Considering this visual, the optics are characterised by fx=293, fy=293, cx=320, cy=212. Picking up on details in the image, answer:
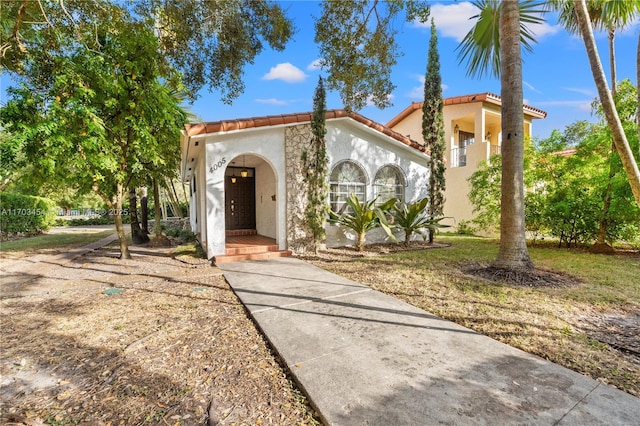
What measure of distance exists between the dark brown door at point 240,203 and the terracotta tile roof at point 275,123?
4.98 metres

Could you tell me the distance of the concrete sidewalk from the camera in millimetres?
2080

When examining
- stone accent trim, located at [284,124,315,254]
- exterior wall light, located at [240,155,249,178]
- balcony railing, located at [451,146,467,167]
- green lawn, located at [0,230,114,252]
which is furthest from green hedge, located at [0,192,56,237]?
balcony railing, located at [451,146,467,167]

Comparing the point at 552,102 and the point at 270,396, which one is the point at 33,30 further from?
the point at 552,102

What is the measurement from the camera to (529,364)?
2.71 metres

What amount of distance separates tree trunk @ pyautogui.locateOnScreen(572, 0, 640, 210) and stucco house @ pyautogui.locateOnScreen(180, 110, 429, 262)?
202 inches

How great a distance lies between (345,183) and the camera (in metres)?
9.97

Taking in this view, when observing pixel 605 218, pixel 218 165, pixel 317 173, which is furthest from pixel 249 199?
pixel 605 218

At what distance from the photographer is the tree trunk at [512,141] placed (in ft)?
18.3

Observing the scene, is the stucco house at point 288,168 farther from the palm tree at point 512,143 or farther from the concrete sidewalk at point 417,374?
the concrete sidewalk at point 417,374

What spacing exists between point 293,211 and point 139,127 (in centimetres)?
451

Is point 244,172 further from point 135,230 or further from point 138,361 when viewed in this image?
point 138,361

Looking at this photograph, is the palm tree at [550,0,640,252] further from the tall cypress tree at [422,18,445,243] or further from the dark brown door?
the dark brown door

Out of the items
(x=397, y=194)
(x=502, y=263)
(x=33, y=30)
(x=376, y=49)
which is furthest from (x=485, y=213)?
(x=33, y=30)

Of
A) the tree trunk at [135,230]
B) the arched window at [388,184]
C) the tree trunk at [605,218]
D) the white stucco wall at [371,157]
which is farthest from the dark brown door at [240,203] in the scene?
the tree trunk at [605,218]
